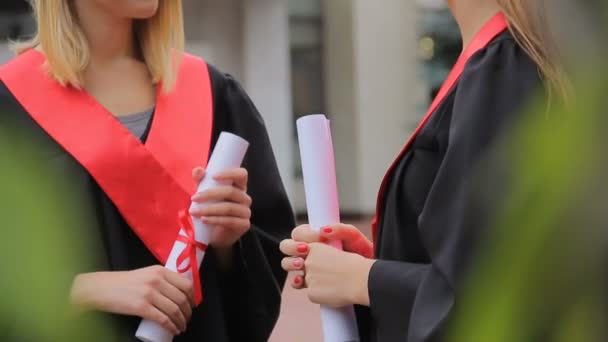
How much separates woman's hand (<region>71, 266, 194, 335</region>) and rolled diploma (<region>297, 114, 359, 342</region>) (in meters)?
0.30

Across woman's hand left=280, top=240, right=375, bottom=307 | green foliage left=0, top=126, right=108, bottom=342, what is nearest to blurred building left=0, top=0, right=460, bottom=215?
woman's hand left=280, top=240, right=375, bottom=307

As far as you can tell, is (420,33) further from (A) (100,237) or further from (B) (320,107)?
(A) (100,237)

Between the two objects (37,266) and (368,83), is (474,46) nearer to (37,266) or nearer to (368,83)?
(37,266)

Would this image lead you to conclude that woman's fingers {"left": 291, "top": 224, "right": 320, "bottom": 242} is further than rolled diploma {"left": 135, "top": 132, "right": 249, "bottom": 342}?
No

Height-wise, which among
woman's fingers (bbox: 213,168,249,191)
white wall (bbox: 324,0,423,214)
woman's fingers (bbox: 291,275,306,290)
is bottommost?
white wall (bbox: 324,0,423,214)

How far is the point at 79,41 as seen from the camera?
1661 millimetres

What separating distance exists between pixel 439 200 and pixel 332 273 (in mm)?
261

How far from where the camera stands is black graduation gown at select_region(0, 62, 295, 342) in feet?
4.96

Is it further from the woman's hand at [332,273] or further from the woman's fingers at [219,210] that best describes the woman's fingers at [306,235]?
the woman's fingers at [219,210]

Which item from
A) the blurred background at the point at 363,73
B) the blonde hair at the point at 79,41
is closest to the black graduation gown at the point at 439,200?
the blonde hair at the point at 79,41

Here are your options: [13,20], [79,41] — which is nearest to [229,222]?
[79,41]

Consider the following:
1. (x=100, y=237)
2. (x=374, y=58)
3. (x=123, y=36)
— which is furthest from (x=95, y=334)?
(x=374, y=58)

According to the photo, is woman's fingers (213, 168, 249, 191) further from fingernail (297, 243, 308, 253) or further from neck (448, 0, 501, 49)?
neck (448, 0, 501, 49)

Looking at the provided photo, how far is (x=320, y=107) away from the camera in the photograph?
11.6 metres
